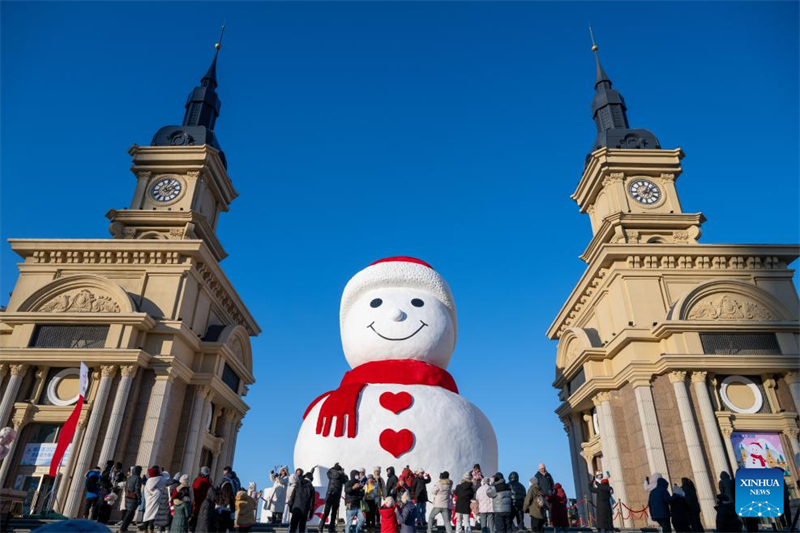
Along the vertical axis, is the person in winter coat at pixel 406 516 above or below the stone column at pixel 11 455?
below

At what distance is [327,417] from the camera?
13734mm

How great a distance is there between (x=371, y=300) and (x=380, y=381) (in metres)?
2.50

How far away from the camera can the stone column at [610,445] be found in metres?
18.7

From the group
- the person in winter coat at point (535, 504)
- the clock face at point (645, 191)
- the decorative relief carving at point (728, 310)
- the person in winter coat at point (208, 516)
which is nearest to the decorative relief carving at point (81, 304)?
the person in winter coat at point (208, 516)

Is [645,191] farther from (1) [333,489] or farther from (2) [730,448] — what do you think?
(1) [333,489]

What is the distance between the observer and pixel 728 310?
65.3 ft

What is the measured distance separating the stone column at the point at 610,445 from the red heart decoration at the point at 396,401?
969cm

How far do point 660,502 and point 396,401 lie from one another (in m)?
6.32

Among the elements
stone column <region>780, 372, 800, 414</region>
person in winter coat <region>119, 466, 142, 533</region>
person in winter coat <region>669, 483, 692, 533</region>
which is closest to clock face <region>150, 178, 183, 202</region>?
person in winter coat <region>119, 466, 142, 533</region>

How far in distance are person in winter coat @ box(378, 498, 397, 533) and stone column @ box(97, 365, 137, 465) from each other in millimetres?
10977

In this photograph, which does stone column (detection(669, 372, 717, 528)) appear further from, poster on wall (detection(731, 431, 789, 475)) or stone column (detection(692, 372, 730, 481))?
poster on wall (detection(731, 431, 789, 475))

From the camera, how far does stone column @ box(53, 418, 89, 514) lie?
15.7 meters

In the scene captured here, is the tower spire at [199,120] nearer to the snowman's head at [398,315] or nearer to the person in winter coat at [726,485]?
the snowman's head at [398,315]

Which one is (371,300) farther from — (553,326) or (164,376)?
(553,326)
